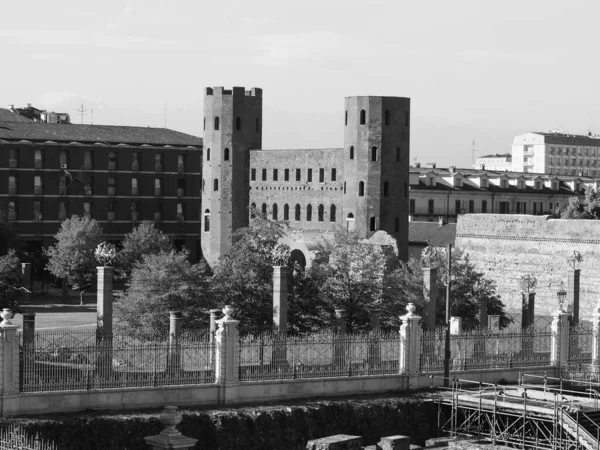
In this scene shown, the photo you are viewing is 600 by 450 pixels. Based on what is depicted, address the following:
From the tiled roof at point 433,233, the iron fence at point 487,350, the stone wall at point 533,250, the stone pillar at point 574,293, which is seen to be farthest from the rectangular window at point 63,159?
the iron fence at point 487,350

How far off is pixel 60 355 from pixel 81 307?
40.5m

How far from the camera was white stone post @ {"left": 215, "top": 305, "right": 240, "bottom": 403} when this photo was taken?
39.6 m

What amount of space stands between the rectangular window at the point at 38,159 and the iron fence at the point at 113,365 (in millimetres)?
57149

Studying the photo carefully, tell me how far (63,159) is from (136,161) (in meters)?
5.85

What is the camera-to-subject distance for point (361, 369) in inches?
1695

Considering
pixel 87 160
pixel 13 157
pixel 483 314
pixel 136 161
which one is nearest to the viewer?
pixel 483 314

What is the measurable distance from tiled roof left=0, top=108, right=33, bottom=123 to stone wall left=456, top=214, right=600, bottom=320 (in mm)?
41315

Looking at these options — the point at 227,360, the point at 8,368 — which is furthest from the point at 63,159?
the point at 8,368

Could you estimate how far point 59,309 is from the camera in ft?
250

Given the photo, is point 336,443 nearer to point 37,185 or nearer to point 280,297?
point 280,297

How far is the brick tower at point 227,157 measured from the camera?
286ft

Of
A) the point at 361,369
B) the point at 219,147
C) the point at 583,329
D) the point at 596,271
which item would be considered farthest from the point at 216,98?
the point at 361,369

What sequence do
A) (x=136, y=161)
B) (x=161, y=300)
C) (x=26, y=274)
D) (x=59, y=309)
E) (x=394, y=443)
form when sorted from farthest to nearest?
(x=136, y=161) → (x=26, y=274) → (x=59, y=309) → (x=161, y=300) → (x=394, y=443)

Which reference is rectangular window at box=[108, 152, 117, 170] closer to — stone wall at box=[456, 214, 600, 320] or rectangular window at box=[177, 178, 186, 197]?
rectangular window at box=[177, 178, 186, 197]
